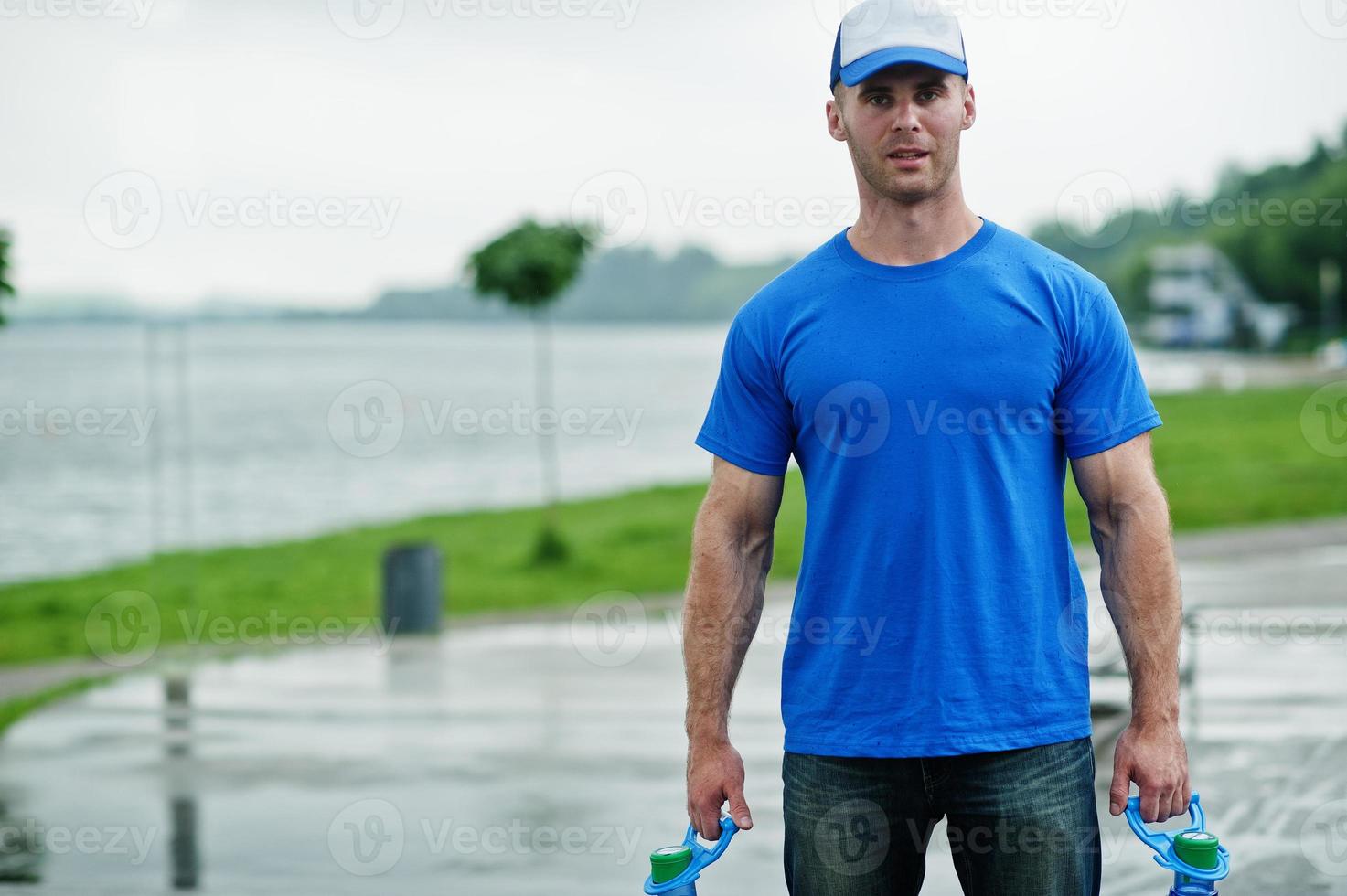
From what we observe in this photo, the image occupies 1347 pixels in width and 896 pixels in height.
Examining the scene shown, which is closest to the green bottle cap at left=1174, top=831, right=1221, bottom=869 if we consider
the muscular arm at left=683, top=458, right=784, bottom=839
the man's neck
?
the muscular arm at left=683, top=458, right=784, bottom=839

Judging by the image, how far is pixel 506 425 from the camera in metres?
11.2

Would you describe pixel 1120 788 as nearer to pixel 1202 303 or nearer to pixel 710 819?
pixel 710 819

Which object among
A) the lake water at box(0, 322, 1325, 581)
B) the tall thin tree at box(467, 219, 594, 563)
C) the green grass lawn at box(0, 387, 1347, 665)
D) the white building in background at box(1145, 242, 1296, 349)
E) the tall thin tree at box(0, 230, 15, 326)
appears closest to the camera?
the tall thin tree at box(0, 230, 15, 326)

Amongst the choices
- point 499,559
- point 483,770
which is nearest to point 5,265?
point 483,770

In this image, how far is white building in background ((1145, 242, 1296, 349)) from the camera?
312 ft

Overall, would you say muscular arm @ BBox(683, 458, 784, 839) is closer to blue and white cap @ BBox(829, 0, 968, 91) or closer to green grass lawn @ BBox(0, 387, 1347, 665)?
blue and white cap @ BBox(829, 0, 968, 91)

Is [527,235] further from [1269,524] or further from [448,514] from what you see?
[448,514]

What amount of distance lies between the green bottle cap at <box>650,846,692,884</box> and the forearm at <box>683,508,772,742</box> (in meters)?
0.20

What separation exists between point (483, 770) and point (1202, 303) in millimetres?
105043

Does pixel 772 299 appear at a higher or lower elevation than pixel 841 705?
higher

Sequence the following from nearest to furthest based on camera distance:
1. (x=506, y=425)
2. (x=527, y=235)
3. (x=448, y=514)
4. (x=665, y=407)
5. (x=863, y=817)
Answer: (x=863, y=817) < (x=506, y=425) < (x=527, y=235) < (x=448, y=514) < (x=665, y=407)

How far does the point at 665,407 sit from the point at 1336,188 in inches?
1502

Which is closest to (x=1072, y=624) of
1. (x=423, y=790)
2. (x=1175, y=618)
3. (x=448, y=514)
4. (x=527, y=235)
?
(x=1175, y=618)

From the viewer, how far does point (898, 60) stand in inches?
100
